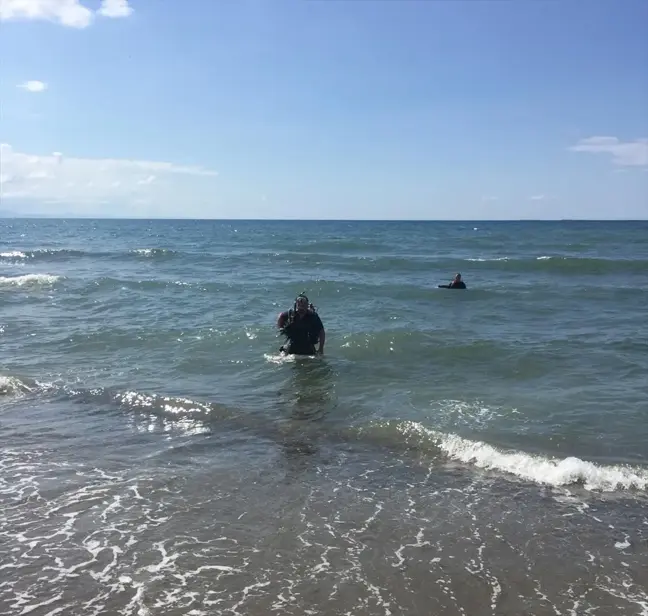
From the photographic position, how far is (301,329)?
13812 mm

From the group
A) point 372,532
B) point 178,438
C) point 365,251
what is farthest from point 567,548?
point 365,251

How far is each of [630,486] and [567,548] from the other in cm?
199

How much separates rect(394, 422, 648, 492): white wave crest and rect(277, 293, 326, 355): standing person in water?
557 centimetres

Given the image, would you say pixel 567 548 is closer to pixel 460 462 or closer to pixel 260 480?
pixel 460 462

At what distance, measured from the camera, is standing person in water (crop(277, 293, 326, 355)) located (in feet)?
45.0

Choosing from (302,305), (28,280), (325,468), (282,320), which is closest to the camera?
(325,468)

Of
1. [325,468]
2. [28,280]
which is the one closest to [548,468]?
[325,468]

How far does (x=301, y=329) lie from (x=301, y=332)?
7 cm

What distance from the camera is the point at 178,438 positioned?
28.9ft

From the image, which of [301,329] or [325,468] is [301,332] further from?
[325,468]

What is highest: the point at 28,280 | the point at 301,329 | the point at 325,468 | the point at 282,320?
the point at 282,320

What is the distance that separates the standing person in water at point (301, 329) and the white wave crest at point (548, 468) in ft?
18.3

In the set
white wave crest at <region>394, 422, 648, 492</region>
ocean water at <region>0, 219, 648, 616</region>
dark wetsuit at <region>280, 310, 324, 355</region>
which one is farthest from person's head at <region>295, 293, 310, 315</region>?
white wave crest at <region>394, 422, 648, 492</region>

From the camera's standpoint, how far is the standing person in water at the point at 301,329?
13727 mm
